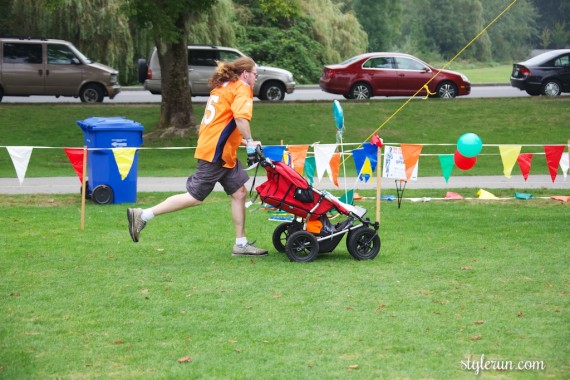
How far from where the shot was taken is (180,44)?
74.1 feet

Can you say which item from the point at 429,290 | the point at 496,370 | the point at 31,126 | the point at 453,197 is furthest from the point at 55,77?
the point at 496,370

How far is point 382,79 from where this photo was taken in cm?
2844

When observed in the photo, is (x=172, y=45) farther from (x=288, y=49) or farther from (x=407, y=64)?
(x=288, y=49)

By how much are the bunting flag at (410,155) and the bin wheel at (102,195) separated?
4.47 m

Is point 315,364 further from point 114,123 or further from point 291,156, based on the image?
point 114,123

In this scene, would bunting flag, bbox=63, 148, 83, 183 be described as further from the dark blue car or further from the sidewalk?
the dark blue car

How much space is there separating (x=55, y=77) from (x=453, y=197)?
15719mm

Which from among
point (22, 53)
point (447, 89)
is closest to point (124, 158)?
point (22, 53)

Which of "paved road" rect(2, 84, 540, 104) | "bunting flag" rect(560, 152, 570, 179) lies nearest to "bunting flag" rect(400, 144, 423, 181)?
"bunting flag" rect(560, 152, 570, 179)

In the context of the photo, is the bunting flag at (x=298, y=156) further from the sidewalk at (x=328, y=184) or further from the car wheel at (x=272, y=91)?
the car wheel at (x=272, y=91)

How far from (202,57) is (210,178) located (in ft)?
65.8

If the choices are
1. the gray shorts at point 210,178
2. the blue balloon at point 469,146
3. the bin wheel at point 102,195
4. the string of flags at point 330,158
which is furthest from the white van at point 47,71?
the gray shorts at point 210,178

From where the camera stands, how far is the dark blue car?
29.2 m

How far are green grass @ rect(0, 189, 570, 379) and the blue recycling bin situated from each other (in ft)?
8.03
